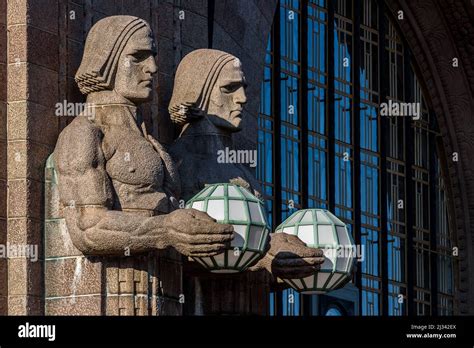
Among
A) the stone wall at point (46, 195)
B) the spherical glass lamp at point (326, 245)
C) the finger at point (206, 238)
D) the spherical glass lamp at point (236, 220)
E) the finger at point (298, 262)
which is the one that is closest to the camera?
the finger at point (206, 238)

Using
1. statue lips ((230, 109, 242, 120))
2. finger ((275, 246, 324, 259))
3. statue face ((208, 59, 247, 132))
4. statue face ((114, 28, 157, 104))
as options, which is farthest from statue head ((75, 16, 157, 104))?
finger ((275, 246, 324, 259))

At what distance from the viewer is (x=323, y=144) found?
3234cm

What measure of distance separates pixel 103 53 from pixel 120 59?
0.20 metres

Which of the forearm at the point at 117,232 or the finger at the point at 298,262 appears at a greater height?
the forearm at the point at 117,232

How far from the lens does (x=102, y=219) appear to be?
19953 mm

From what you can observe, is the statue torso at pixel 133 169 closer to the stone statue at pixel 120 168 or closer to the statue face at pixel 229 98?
the stone statue at pixel 120 168

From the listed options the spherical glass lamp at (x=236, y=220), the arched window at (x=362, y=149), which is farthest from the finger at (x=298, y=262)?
the arched window at (x=362, y=149)

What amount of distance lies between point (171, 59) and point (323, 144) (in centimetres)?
986

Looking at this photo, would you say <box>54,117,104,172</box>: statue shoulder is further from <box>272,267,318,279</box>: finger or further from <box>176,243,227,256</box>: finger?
<box>272,267,318,279</box>: finger

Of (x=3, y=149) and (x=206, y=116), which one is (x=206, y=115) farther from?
(x=3, y=149)

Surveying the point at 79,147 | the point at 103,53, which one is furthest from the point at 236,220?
the point at 103,53

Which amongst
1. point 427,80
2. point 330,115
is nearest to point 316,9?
point 330,115

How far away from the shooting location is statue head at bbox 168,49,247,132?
2216 centimetres

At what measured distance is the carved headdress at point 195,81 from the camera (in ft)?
72.6
